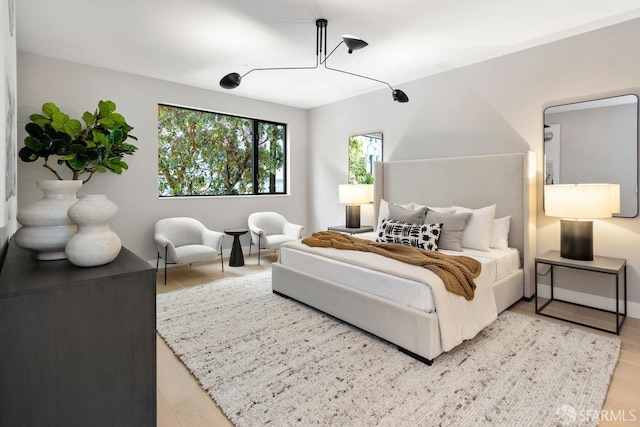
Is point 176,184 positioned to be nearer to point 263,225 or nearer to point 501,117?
point 263,225

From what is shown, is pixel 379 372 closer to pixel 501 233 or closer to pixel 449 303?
pixel 449 303

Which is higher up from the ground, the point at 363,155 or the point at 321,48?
the point at 321,48

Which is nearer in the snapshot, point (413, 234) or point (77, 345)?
point (77, 345)

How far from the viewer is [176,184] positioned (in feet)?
16.2

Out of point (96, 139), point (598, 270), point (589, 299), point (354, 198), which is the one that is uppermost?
point (96, 139)

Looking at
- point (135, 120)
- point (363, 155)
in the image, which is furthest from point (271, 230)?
point (135, 120)

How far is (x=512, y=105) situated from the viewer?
11.9 ft

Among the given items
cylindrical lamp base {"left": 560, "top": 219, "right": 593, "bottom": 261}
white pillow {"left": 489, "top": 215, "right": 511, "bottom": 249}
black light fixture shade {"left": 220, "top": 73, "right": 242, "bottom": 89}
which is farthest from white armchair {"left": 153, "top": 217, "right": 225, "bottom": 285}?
cylindrical lamp base {"left": 560, "top": 219, "right": 593, "bottom": 261}

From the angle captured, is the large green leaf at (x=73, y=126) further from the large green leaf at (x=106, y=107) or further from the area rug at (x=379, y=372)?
the area rug at (x=379, y=372)

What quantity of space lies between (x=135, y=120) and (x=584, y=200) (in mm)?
5012

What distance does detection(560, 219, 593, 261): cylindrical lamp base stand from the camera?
2930mm

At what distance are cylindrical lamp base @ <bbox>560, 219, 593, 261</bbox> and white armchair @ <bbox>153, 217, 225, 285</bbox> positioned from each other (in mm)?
3796

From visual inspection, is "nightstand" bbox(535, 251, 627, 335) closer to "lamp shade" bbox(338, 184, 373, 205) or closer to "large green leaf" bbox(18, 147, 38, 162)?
"lamp shade" bbox(338, 184, 373, 205)

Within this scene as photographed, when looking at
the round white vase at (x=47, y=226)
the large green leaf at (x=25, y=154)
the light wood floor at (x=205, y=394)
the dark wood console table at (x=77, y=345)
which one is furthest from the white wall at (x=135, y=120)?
the dark wood console table at (x=77, y=345)
